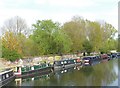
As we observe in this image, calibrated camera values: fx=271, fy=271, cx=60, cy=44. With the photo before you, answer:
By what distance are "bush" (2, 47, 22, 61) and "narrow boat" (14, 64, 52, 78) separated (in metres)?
4.60

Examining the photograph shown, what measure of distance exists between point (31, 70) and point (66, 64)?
1375 cm

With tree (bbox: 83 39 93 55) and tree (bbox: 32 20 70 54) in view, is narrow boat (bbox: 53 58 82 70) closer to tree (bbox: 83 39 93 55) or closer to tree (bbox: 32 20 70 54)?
tree (bbox: 32 20 70 54)

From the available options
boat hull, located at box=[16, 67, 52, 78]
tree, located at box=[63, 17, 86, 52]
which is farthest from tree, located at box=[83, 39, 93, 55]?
boat hull, located at box=[16, 67, 52, 78]

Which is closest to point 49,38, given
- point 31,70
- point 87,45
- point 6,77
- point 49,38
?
point 49,38

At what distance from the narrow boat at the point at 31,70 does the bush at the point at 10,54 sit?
460 centimetres

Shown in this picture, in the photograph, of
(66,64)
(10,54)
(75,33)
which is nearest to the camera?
(10,54)

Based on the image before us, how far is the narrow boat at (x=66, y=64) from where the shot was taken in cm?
4714

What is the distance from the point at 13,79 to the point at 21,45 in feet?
58.6

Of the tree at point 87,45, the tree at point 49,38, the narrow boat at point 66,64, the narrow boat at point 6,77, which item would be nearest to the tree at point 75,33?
the tree at point 87,45

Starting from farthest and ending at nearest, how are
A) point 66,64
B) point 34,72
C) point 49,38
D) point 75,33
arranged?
point 75,33, point 49,38, point 66,64, point 34,72

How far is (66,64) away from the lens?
169 ft

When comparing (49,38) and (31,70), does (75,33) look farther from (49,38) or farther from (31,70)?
(31,70)

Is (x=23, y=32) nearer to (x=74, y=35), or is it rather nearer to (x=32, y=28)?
(x=32, y=28)

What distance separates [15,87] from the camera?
2931 cm
